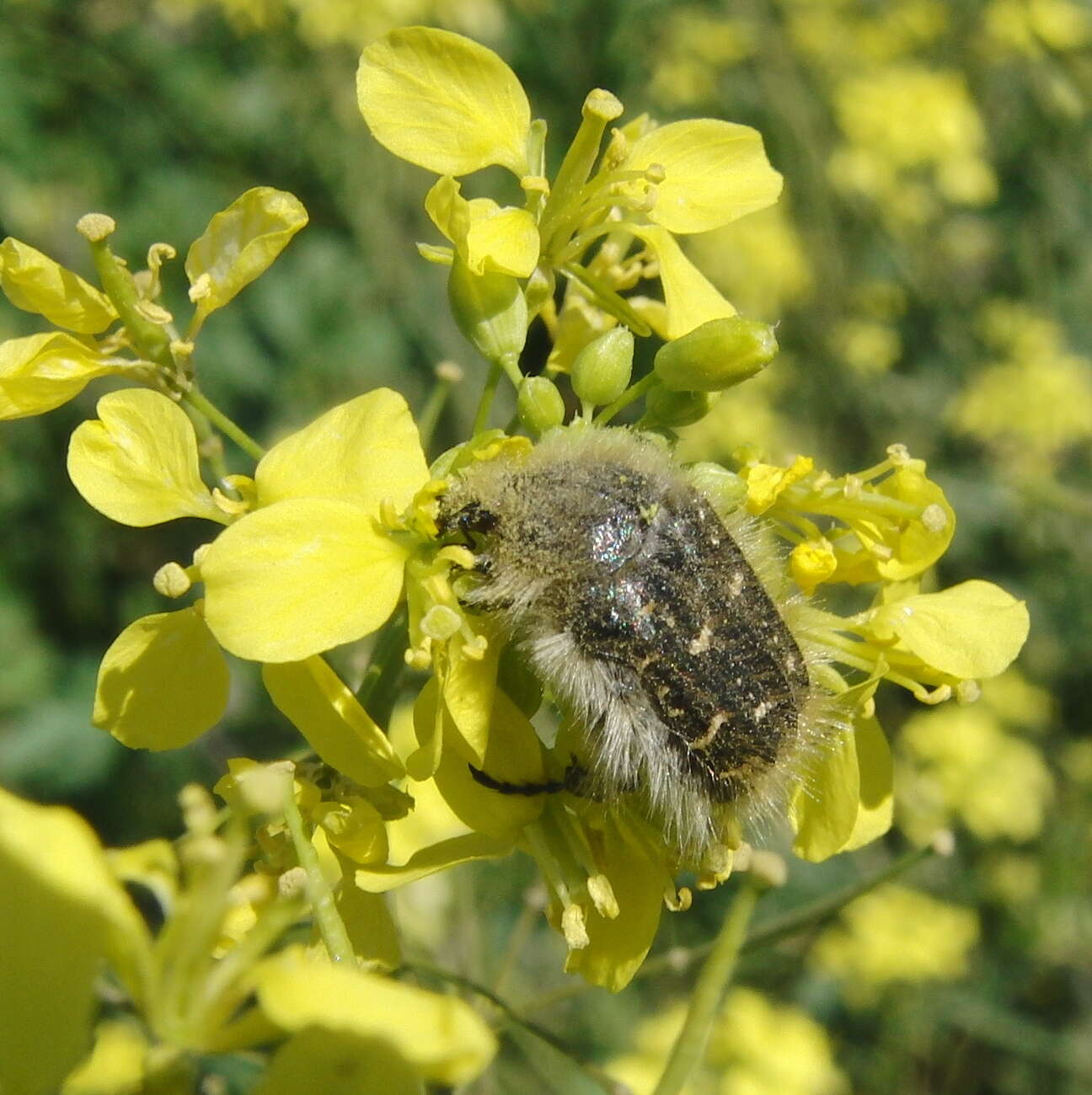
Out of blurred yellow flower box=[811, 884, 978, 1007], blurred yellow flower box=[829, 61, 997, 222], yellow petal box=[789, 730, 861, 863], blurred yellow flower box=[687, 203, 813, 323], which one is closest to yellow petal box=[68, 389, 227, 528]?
yellow petal box=[789, 730, 861, 863]

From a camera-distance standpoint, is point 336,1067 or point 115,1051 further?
point 115,1051

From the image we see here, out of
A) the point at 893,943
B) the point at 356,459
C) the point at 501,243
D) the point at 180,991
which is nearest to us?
the point at 180,991

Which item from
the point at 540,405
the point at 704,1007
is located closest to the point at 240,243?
the point at 540,405

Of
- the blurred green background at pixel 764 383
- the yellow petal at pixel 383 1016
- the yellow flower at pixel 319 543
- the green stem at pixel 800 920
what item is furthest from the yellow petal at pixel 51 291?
the blurred green background at pixel 764 383

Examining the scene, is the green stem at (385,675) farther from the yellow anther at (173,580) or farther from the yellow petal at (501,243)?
the yellow petal at (501,243)

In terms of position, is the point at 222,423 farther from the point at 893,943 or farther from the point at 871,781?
the point at 893,943
